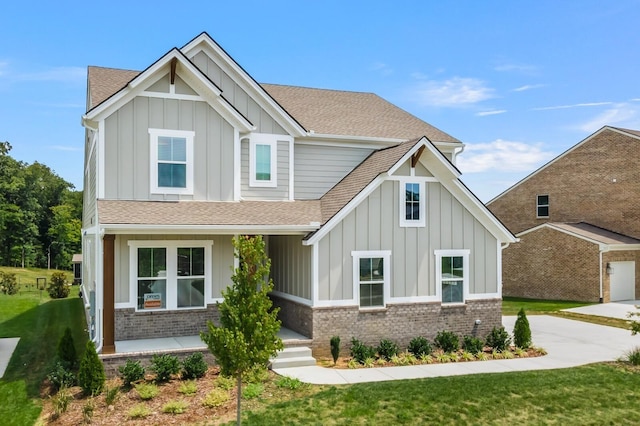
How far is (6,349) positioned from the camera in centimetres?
1641

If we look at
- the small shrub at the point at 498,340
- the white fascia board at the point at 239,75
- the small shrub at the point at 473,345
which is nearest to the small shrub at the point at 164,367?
the white fascia board at the point at 239,75

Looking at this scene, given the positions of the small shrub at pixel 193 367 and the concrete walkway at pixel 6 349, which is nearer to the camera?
the small shrub at pixel 193 367

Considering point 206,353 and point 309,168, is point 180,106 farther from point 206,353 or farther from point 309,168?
point 206,353

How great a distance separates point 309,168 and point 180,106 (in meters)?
4.84

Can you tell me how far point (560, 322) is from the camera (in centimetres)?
2209

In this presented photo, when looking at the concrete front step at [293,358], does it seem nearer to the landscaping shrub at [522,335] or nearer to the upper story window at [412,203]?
the upper story window at [412,203]

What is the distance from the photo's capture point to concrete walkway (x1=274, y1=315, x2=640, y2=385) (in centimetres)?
1312

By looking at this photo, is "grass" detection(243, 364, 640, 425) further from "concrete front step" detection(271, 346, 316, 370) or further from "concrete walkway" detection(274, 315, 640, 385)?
"concrete front step" detection(271, 346, 316, 370)

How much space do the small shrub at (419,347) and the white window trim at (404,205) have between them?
326cm

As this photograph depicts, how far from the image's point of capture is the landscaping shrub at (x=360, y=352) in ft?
47.5

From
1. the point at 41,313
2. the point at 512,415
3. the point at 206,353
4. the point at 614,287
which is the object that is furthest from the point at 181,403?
the point at 614,287

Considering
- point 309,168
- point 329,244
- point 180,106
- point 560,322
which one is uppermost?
point 180,106

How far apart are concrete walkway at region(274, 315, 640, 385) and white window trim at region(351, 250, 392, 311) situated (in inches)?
A: 81.1

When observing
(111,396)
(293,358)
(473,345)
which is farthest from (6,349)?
(473,345)
